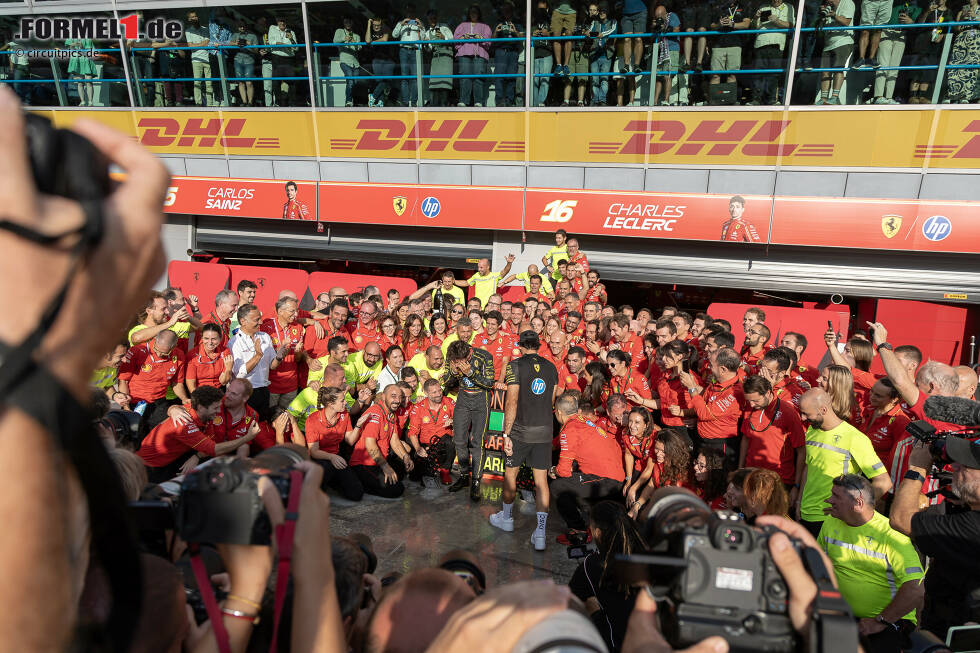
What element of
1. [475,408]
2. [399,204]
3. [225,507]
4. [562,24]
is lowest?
[475,408]

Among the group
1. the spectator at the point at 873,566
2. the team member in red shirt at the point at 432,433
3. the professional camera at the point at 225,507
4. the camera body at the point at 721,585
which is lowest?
the team member in red shirt at the point at 432,433

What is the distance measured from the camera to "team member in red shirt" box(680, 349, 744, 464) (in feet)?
17.0

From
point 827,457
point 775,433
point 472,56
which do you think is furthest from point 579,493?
point 472,56

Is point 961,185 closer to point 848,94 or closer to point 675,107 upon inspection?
point 848,94

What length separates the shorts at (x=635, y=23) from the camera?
10.0m

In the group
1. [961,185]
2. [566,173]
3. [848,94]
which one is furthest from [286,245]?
[961,185]

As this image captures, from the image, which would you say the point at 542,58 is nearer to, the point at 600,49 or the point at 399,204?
the point at 600,49

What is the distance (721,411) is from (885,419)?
4.64 feet

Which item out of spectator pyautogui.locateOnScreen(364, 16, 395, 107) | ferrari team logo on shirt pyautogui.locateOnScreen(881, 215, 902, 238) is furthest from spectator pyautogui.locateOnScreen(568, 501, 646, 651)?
spectator pyautogui.locateOnScreen(364, 16, 395, 107)

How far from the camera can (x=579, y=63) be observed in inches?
416

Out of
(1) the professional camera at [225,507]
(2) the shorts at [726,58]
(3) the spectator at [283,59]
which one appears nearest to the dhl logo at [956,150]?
(2) the shorts at [726,58]

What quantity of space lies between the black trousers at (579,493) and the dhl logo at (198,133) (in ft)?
34.5

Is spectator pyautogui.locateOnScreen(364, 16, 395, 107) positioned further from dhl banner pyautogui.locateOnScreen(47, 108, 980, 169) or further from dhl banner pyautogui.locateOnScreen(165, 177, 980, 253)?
dhl banner pyautogui.locateOnScreen(165, 177, 980, 253)

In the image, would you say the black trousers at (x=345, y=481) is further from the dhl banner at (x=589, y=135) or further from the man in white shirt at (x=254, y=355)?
the dhl banner at (x=589, y=135)
